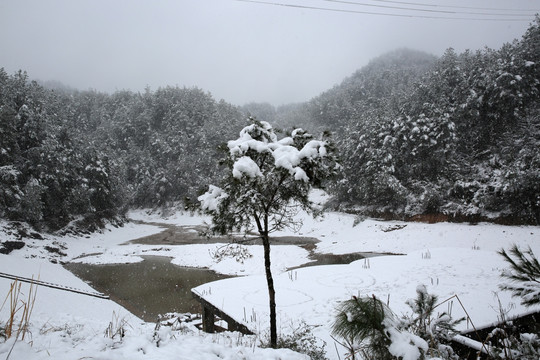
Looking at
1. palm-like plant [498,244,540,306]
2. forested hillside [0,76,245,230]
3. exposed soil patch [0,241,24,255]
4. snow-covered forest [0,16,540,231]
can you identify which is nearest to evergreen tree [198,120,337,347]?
palm-like plant [498,244,540,306]

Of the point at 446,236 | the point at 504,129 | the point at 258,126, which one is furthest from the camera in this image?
the point at 504,129

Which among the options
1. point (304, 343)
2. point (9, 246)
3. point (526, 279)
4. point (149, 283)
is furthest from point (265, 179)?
point (9, 246)

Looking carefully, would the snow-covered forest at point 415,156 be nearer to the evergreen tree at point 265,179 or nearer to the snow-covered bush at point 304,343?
the snow-covered bush at point 304,343

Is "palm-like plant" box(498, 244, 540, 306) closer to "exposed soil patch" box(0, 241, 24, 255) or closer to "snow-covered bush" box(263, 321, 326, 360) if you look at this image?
"snow-covered bush" box(263, 321, 326, 360)

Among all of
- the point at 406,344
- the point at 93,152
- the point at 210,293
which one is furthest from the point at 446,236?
the point at 93,152

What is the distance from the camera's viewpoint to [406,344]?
1992 millimetres

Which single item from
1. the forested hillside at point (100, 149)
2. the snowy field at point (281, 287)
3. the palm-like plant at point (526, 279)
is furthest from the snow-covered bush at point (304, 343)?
the forested hillside at point (100, 149)

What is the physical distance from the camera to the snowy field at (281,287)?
3.93 m

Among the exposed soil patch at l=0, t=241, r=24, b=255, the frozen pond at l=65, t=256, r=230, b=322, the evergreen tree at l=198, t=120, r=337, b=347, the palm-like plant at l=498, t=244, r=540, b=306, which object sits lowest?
the frozen pond at l=65, t=256, r=230, b=322

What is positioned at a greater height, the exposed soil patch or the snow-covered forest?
the snow-covered forest

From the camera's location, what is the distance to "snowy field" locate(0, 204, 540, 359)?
3.93m

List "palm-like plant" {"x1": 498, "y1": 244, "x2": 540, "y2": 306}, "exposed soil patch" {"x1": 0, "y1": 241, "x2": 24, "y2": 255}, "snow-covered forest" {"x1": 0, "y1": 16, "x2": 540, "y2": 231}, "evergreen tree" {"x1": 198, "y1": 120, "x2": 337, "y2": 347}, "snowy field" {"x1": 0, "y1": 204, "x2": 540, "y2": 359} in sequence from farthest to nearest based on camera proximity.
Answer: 1. "snow-covered forest" {"x1": 0, "y1": 16, "x2": 540, "y2": 231}
2. "exposed soil patch" {"x1": 0, "y1": 241, "x2": 24, "y2": 255}
3. "evergreen tree" {"x1": 198, "y1": 120, "x2": 337, "y2": 347}
4. "snowy field" {"x1": 0, "y1": 204, "x2": 540, "y2": 359}
5. "palm-like plant" {"x1": 498, "y1": 244, "x2": 540, "y2": 306}

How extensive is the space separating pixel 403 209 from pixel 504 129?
12.1 metres

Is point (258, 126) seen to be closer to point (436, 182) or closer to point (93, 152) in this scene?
point (436, 182)
